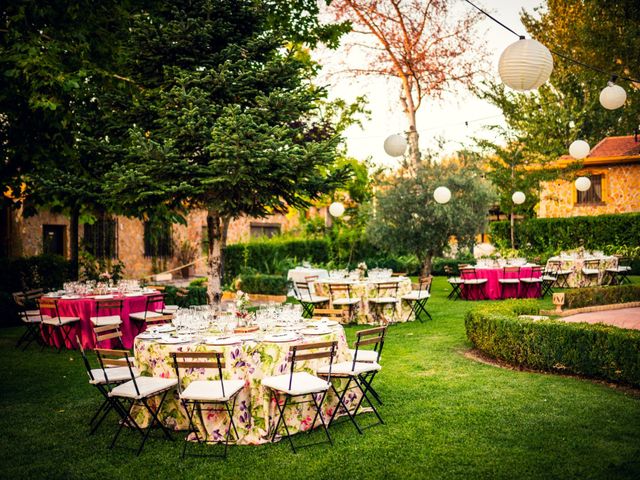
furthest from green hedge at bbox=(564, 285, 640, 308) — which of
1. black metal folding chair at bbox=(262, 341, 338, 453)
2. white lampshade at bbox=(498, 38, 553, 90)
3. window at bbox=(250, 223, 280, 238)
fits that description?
window at bbox=(250, 223, 280, 238)

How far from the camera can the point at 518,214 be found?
24641mm

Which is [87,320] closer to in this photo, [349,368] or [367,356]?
[367,356]

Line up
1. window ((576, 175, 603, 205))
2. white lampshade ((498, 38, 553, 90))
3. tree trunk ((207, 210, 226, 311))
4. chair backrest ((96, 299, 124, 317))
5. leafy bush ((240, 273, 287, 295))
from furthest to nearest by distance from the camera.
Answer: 1. window ((576, 175, 603, 205))
2. leafy bush ((240, 273, 287, 295))
3. chair backrest ((96, 299, 124, 317))
4. tree trunk ((207, 210, 226, 311))
5. white lampshade ((498, 38, 553, 90))

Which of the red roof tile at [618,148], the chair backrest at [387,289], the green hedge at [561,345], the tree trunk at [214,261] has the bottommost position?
the green hedge at [561,345]

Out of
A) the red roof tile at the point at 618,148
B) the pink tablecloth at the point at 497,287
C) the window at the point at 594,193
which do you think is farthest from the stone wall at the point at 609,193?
the pink tablecloth at the point at 497,287

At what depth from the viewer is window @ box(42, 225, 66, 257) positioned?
20.9m

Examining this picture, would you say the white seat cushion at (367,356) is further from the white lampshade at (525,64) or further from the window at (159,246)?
the window at (159,246)

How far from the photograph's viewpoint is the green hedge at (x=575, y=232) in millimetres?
21516

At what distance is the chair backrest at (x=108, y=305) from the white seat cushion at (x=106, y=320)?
10 cm

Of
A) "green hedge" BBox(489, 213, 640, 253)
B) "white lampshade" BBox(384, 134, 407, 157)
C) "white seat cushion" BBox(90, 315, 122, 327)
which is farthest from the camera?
"green hedge" BBox(489, 213, 640, 253)

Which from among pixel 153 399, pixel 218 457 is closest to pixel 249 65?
pixel 153 399

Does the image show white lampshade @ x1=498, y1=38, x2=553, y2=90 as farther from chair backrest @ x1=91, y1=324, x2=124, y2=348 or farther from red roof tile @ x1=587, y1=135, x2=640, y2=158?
red roof tile @ x1=587, y1=135, x2=640, y2=158

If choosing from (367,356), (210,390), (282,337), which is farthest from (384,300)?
(210,390)

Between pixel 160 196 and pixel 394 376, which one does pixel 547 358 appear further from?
pixel 160 196
